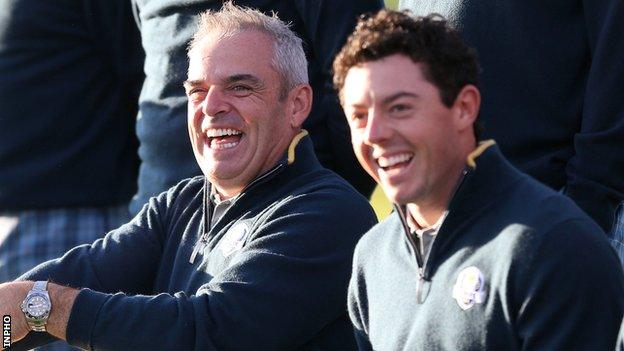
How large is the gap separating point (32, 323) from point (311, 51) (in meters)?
1.47

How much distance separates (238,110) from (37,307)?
885 millimetres

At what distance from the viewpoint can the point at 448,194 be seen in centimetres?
341

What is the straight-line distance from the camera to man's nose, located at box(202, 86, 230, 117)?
4.35m

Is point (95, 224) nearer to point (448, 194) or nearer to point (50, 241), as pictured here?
point (50, 241)

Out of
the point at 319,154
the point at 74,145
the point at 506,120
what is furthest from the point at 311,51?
the point at 74,145

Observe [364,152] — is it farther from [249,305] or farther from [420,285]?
[249,305]

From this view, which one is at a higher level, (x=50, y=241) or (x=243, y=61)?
(x=243, y=61)

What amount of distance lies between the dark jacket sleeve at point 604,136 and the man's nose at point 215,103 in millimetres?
1102

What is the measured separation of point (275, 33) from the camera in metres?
4.40

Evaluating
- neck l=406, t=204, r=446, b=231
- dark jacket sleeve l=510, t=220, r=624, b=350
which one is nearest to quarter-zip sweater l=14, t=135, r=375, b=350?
neck l=406, t=204, r=446, b=231

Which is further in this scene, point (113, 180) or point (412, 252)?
point (113, 180)

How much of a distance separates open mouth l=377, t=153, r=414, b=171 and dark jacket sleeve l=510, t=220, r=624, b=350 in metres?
0.40

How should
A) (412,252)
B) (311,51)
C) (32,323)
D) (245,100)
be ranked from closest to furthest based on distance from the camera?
(412,252), (32,323), (245,100), (311,51)

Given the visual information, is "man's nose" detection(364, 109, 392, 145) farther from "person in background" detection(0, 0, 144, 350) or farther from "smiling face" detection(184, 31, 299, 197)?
"person in background" detection(0, 0, 144, 350)
